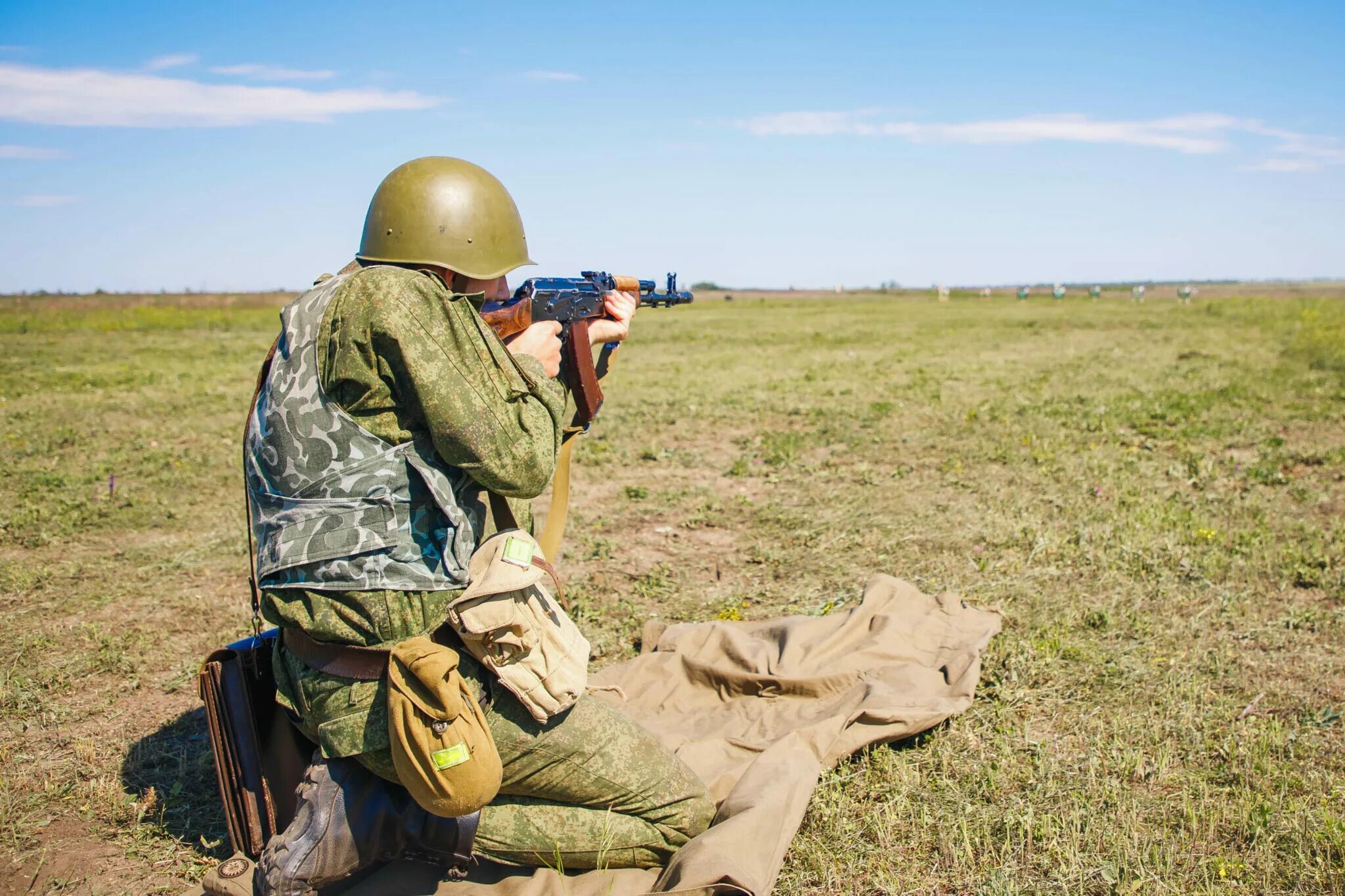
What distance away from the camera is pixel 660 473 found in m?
9.59

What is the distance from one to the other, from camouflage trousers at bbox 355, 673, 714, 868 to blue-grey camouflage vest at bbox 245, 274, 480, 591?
2.02 ft

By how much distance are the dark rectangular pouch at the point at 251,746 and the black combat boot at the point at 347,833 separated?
29 cm

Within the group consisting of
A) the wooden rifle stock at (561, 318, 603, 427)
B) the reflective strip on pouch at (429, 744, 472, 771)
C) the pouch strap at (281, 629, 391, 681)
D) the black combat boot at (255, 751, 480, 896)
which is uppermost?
the wooden rifle stock at (561, 318, 603, 427)

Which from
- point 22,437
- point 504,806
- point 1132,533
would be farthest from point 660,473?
point 22,437

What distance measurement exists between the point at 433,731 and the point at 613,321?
1896 millimetres

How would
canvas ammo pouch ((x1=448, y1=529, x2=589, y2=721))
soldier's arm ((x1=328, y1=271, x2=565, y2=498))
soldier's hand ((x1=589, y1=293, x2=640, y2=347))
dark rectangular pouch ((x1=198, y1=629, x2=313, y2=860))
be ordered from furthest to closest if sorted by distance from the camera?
soldier's hand ((x1=589, y1=293, x2=640, y2=347)) → dark rectangular pouch ((x1=198, y1=629, x2=313, y2=860)) → canvas ammo pouch ((x1=448, y1=529, x2=589, y2=721)) → soldier's arm ((x1=328, y1=271, x2=565, y2=498))

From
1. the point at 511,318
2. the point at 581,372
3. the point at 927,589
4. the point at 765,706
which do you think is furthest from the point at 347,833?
the point at 927,589

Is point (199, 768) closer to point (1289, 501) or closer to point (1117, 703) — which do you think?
point (1117, 703)

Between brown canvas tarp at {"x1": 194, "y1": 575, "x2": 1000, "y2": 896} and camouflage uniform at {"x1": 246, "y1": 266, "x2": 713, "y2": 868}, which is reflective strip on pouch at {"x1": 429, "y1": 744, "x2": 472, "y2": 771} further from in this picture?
brown canvas tarp at {"x1": 194, "y1": 575, "x2": 1000, "y2": 896}

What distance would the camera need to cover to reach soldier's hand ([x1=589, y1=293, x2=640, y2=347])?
3.80 m

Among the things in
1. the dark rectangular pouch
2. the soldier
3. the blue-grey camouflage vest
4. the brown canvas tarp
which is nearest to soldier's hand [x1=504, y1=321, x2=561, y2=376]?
the soldier

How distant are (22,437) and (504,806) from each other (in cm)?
1082

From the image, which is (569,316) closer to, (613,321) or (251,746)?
(613,321)

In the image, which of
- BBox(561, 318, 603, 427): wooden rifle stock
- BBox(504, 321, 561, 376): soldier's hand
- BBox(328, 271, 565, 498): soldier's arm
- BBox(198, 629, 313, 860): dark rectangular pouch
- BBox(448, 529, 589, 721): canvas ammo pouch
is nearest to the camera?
BBox(328, 271, 565, 498): soldier's arm
